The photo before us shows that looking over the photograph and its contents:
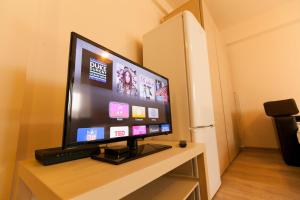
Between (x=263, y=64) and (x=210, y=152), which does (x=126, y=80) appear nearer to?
(x=210, y=152)

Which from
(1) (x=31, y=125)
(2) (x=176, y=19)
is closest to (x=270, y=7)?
(2) (x=176, y=19)

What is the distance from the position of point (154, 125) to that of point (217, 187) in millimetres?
894

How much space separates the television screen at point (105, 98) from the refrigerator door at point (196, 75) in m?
0.34

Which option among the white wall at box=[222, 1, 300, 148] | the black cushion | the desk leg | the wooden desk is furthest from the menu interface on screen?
the white wall at box=[222, 1, 300, 148]

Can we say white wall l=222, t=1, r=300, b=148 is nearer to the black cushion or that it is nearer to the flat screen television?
the black cushion

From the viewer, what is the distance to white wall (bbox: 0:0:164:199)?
2.16ft

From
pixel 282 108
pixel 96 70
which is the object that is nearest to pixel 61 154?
pixel 96 70

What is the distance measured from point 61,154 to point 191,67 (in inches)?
39.4

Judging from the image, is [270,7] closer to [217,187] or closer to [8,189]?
[217,187]

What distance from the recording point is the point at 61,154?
1.86ft

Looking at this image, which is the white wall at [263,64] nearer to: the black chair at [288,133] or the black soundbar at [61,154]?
the black chair at [288,133]

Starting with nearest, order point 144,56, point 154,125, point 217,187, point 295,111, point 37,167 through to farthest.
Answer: point 37,167 < point 154,125 < point 217,187 < point 144,56 < point 295,111

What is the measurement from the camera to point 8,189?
0.64 metres

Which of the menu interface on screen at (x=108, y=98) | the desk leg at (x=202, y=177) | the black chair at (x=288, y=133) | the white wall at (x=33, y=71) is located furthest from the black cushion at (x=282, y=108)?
the white wall at (x=33, y=71)
